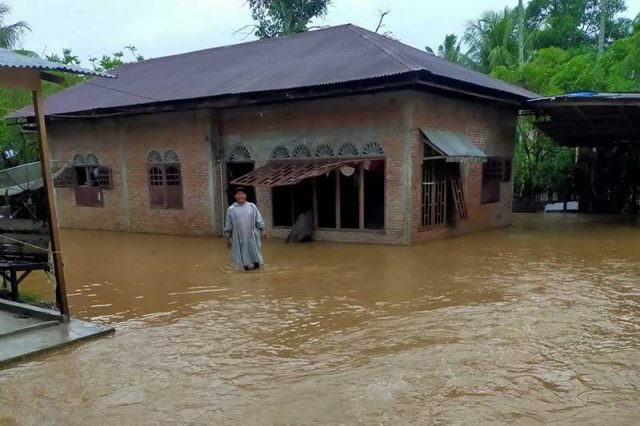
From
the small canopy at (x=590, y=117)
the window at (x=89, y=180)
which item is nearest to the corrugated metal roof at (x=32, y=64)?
the window at (x=89, y=180)

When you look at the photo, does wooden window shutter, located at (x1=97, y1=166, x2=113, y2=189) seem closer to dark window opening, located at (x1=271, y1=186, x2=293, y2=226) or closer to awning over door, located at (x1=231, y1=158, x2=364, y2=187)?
awning over door, located at (x1=231, y1=158, x2=364, y2=187)

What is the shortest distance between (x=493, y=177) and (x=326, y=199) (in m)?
4.77

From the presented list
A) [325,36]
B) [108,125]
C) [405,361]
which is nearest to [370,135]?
[325,36]

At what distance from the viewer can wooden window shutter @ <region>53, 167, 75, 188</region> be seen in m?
16.8

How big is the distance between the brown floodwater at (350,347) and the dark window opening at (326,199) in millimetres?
2980

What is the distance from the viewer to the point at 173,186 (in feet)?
Result: 47.6

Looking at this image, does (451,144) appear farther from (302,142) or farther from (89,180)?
(89,180)

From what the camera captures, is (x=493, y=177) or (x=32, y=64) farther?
(x=493, y=177)

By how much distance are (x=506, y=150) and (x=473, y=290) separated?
843cm

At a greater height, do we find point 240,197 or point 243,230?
point 240,197

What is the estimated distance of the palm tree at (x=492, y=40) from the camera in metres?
26.5

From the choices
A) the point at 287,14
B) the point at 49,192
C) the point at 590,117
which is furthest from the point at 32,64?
the point at 287,14

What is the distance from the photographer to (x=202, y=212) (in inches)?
551

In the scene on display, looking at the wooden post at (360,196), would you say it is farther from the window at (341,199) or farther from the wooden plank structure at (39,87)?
the wooden plank structure at (39,87)
